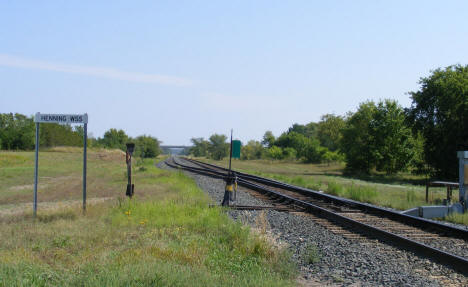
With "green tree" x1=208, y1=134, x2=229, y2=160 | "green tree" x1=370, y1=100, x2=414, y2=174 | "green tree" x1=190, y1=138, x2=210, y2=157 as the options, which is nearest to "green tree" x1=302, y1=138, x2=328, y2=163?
"green tree" x1=208, y1=134, x2=229, y2=160

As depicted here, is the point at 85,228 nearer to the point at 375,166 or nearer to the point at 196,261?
the point at 196,261

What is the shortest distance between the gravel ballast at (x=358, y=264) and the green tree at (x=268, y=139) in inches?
5064

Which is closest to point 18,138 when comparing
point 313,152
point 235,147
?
point 313,152

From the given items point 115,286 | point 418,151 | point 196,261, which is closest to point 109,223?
point 196,261

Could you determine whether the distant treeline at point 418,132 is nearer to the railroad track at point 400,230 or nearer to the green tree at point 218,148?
the railroad track at point 400,230

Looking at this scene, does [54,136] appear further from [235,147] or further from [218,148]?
[235,147]

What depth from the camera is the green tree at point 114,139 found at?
13379cm

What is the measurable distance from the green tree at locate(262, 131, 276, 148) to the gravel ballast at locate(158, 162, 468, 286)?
5064 inches

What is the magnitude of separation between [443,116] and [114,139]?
117m

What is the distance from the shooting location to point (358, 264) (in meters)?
7.30

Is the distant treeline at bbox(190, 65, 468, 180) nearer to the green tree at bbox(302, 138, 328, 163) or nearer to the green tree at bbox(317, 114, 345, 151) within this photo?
the green tree at bbox(302, 138, 328, 163)

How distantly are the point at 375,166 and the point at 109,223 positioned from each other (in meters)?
43.5

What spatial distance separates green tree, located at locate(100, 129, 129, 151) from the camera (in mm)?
133788

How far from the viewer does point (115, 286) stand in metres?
5.02
